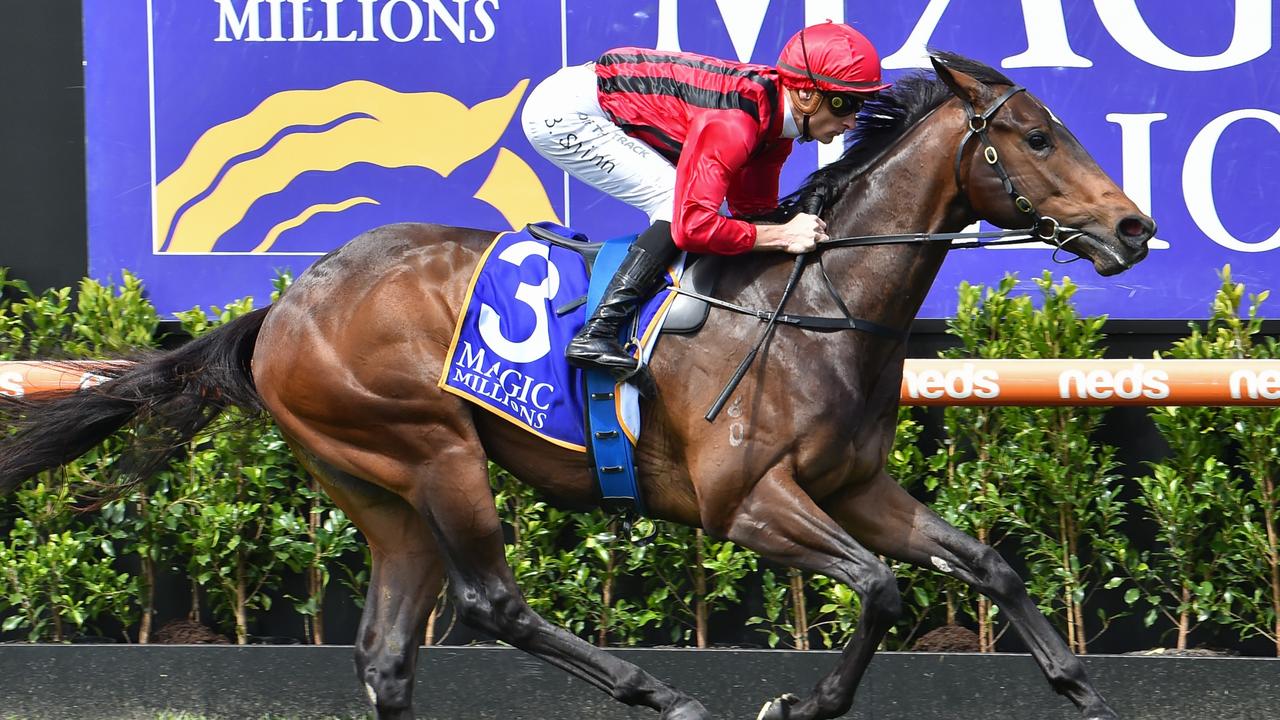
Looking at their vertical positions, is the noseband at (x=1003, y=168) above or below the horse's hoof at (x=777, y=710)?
above

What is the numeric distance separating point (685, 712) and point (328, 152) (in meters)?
2.67

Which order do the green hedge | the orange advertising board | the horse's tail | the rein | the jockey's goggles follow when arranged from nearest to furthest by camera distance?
the rein < the jockey's goggles < the horse's tail < the orange advertising board < the green hedge

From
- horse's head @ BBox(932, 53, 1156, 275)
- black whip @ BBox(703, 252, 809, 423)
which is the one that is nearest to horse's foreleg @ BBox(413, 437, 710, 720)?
black whip @ BBox(703, 252, 809, 423)

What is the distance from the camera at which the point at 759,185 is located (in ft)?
12.9

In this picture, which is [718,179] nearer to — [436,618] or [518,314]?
[518,314]

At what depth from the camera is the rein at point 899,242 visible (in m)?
3.53

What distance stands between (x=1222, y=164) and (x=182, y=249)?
3.76 meters

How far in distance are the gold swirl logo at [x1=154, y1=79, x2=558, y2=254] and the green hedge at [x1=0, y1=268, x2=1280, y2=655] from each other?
47 centimetres

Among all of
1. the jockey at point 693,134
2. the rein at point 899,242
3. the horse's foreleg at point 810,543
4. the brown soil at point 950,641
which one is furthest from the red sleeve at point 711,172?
the brown soil at point 950,641

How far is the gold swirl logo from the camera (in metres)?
5.28

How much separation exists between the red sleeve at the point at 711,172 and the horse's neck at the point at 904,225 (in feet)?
1.13

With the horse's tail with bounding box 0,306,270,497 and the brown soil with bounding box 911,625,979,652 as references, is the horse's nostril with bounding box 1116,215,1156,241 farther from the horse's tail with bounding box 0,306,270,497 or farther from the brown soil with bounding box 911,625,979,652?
the horse's tail with bounding box 0,306,270,497

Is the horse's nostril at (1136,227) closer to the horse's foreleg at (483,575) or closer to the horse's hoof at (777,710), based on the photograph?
the horse's hoof at (777,710)

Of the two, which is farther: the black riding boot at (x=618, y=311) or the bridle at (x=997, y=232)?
the black riding boot at (x=618, y=311)
